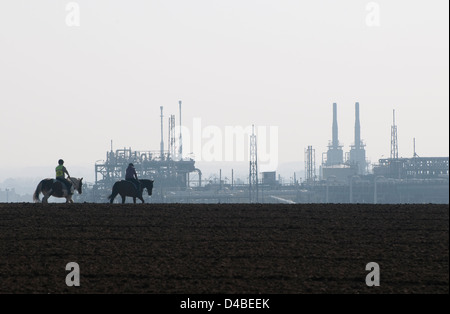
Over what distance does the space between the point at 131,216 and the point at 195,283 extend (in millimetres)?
8288

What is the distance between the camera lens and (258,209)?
2670 centimetres

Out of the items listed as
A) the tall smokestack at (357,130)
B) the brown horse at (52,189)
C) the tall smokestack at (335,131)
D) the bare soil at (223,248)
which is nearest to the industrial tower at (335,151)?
the tall smokestack at (335,131)

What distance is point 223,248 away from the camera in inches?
824

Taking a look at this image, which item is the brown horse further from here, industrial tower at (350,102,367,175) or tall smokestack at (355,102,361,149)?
industrial tower at (350,102,367,175)

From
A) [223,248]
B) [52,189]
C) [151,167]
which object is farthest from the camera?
[151,167]

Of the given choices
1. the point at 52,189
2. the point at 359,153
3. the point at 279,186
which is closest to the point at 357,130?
the point at 359,153

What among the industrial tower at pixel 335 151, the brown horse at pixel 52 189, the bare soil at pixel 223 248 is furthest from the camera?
the industrial tower at pixel 335 151

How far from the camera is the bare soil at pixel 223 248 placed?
17.6 meters

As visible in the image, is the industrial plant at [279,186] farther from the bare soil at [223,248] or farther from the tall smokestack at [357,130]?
the bare soil at [223,248]

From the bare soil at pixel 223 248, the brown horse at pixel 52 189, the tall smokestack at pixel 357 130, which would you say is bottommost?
the bare soil at pixel 223 248

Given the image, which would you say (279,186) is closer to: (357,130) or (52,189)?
(357,130)

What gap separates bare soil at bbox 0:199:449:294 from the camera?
1756 centimetres

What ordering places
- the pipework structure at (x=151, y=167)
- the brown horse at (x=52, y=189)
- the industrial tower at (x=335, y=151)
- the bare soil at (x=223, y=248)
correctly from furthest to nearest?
the industrial tower at (x=335, y=151), the pipework structure at (x=151, y=167), the brown horse at (x=52, y=189), the bare soil at (x=223, y=248)

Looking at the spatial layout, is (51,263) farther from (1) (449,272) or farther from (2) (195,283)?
(1) (449,272)
